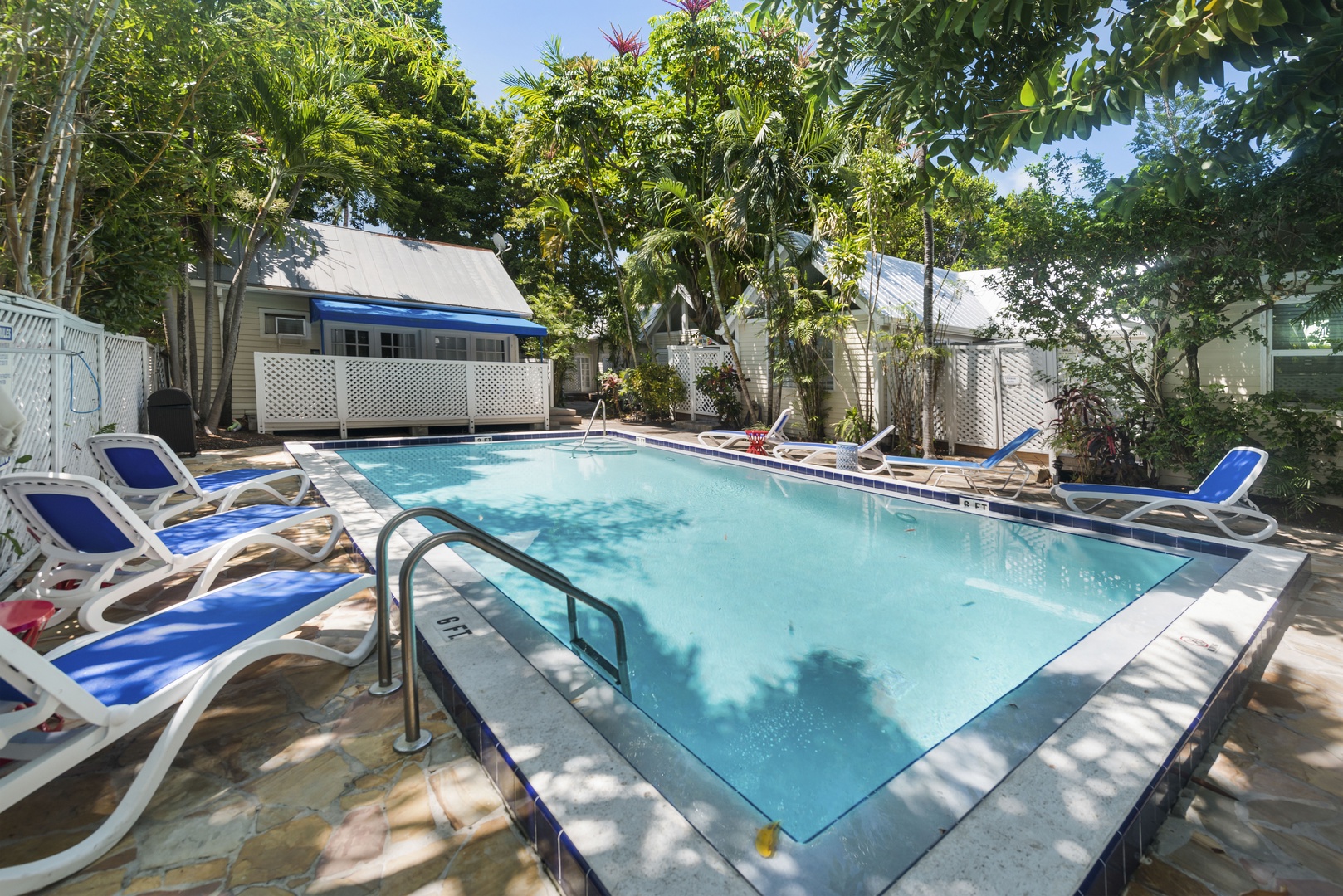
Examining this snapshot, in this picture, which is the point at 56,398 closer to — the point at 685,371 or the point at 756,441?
the point at 756,441

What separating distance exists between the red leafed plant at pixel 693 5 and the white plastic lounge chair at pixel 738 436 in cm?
Result: 1092

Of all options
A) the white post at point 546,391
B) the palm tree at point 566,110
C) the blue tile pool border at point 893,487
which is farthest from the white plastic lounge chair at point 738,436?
the palm tree at point 566,110

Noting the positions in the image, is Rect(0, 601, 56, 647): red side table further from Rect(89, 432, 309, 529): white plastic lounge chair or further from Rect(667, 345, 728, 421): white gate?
Rect(667, 345, 728, 421): white gate

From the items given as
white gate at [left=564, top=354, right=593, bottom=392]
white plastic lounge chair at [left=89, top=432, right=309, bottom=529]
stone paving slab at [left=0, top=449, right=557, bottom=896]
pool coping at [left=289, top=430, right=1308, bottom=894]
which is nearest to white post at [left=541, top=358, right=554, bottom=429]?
white plastic lounge chair at [left=89, top=432, right=309, bottom=529]

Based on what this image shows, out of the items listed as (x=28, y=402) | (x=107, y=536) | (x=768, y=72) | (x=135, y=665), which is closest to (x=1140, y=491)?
Result: (x=135, y=665)

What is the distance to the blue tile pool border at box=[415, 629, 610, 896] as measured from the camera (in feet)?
5.90

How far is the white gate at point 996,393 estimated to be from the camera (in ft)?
33.6

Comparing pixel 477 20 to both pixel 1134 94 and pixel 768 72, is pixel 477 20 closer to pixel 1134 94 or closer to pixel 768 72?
pixel 768 72

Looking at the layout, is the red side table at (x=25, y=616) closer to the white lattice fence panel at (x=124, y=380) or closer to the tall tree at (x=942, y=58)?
the tall tree at (x=942, y=58)

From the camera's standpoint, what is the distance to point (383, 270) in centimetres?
1645

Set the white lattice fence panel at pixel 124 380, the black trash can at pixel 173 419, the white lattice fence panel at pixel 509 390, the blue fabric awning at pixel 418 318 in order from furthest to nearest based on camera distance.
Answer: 1. the white lattice fence panel at pixel 509 390
2. the blue fabric awning at pixel 418 318
3. the black trash can at pixel 173 419
4. the white lattice fence panel at pixel 124 380

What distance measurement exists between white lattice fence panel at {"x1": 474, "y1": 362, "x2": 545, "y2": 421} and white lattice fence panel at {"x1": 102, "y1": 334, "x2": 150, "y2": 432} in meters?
6.48

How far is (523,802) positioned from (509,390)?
47.5ft

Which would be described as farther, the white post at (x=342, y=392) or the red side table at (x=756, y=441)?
the white post at (x=342, y=392)
